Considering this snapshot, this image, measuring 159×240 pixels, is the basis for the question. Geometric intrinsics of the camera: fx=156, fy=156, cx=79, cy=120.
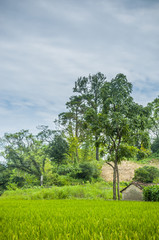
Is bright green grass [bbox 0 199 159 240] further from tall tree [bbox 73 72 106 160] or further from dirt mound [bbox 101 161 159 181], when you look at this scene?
tall tree [bbox 73 72 106 160]

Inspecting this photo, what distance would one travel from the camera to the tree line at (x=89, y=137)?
1222 centimetres

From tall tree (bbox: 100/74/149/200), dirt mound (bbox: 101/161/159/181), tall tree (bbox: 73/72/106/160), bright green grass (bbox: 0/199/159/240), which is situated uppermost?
tall tree (bbox: 73/72/106/160)

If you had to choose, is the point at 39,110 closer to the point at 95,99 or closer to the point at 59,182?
the point at 95,99

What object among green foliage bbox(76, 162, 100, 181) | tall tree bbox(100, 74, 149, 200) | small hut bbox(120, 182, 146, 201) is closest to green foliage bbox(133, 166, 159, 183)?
green foliage bbox(76, 162, 100, 181)

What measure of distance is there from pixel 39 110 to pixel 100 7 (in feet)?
68.9

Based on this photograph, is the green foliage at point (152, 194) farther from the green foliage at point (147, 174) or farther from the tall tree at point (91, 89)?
the tall tree at point (91, 89)

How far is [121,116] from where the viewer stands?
11750mm

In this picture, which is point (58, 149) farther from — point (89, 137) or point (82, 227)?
point (82, 227)

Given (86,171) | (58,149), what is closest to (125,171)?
(86,171)

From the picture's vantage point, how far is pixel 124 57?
16.0 meters

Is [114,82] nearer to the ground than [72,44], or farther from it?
nearer to the ground

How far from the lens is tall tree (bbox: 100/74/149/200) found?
1202cm

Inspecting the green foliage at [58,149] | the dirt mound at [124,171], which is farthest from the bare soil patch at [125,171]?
the green foliage at [58,149]

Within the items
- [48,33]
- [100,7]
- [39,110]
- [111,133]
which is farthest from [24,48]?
[39,110]
